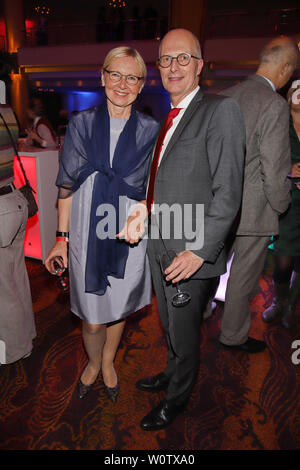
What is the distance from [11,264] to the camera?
6.44 ft

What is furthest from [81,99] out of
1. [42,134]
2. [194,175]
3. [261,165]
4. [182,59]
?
[194,175]

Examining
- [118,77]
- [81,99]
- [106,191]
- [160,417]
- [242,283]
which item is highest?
[118,77]

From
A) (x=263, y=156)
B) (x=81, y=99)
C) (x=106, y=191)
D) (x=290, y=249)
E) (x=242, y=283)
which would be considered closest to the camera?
(x=106, y=191)

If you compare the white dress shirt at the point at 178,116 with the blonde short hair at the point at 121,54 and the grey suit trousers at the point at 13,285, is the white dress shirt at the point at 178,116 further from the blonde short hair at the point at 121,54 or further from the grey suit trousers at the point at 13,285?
the grey suit trousers at the point at 13,285

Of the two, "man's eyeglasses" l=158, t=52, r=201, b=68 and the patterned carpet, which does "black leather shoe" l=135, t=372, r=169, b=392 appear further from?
"man's eyeglasses" l=158, t=52, r=201, b=68

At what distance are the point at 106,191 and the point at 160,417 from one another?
4.01ft

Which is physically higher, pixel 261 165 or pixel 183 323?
pixel 261 165

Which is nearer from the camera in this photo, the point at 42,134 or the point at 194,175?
the point at 194,175

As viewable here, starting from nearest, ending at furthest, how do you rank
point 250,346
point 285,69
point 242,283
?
point 285,69 < point 242,283 < point 250,346

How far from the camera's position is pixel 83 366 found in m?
2.12

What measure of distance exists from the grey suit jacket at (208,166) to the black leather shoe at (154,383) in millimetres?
1008

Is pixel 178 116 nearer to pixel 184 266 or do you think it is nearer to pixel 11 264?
pixel 184 266
